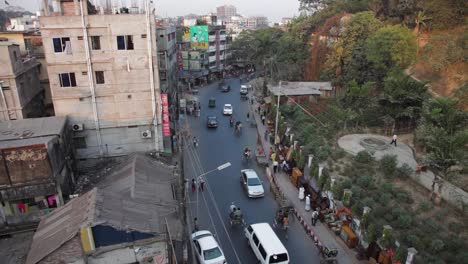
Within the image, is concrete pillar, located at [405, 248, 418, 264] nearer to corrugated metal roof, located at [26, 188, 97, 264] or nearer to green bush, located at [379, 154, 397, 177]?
green bush, located at [379, 154, 397, 177]

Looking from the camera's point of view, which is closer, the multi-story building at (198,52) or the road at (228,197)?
the road at (228,197)

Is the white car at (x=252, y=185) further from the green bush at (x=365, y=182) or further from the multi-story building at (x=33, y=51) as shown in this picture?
the multi-story building at (x=33, y=51)

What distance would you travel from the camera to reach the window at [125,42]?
21031mm

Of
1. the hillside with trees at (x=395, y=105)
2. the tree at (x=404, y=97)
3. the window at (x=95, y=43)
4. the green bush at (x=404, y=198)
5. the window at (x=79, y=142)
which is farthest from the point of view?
the tree at (x=404, y=97)

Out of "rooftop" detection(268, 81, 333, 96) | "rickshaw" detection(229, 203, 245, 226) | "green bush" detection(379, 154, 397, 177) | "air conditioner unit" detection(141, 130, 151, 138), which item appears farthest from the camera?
"rooftop" detection(268, 81, 333, 96)

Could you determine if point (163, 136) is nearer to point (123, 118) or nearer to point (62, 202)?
point (123, 118)

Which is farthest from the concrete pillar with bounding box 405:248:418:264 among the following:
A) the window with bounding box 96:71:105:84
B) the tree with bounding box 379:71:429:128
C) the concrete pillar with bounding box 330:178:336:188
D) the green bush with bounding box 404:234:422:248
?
the window with bounding box 96:71:105:84

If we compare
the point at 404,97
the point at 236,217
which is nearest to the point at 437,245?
the point at 236,217

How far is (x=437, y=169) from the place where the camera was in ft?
58.2

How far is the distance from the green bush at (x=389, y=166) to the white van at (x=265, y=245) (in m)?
9.19

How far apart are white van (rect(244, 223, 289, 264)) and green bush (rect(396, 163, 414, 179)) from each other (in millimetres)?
9581

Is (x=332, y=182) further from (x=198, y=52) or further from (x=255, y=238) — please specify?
(x=198, y=52)

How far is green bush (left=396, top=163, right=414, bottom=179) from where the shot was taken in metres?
20.4

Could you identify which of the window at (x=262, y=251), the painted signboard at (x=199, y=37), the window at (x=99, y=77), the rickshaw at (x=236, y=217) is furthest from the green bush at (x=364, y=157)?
the painted signboard at (x=199, y=37)
